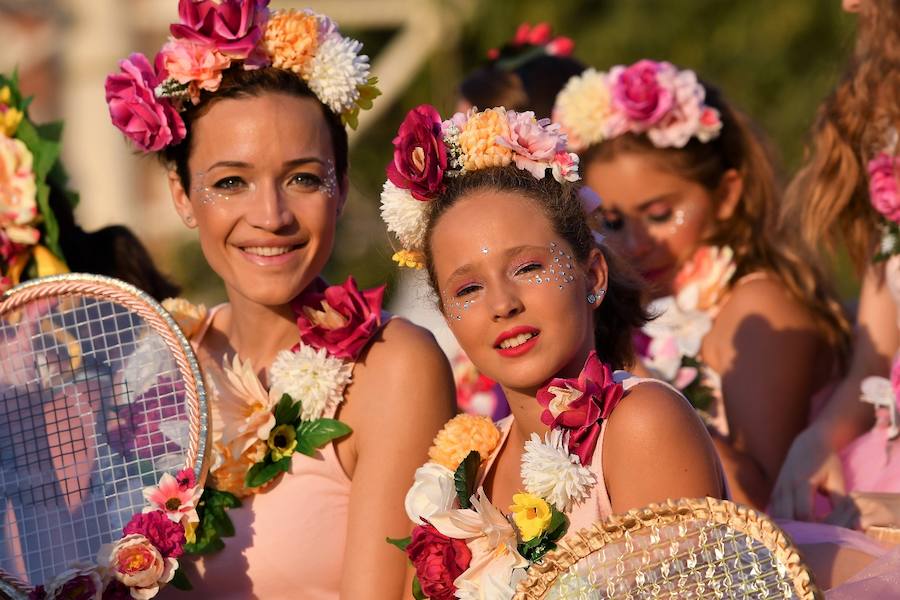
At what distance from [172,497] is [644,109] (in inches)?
103

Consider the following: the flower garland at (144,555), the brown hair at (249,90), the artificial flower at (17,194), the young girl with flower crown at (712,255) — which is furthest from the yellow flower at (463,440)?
the artificial flower at (17,194)

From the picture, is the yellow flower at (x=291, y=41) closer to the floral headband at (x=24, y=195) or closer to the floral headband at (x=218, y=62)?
the floral headband at (x=218, y=62)

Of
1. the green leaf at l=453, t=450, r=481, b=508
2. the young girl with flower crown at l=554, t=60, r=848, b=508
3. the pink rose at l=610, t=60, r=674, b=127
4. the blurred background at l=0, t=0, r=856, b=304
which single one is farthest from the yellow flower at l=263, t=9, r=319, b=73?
the blurred background at l=0, t=0, r=856, b=304

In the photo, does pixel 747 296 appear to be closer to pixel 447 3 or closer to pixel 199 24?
pixel 199 24

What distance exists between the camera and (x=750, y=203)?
520 cm

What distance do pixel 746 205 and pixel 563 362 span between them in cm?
235

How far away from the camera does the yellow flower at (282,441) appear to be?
3.57 m

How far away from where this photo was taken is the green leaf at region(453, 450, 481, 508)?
10.5 feet

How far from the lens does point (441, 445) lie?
336 cm

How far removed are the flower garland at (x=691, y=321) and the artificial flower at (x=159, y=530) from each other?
83.8 inches

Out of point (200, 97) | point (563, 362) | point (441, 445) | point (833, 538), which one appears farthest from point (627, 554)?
point (200, 97)

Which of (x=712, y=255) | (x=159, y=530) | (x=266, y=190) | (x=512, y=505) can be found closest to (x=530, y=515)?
(x=512, y=505)

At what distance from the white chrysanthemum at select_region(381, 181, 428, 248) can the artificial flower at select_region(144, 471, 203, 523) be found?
813 mm

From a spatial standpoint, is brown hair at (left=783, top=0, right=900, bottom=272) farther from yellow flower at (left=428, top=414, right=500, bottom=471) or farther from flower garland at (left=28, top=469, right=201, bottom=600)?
flower garland at (left=28, top=469, right=201, bottom=600)
